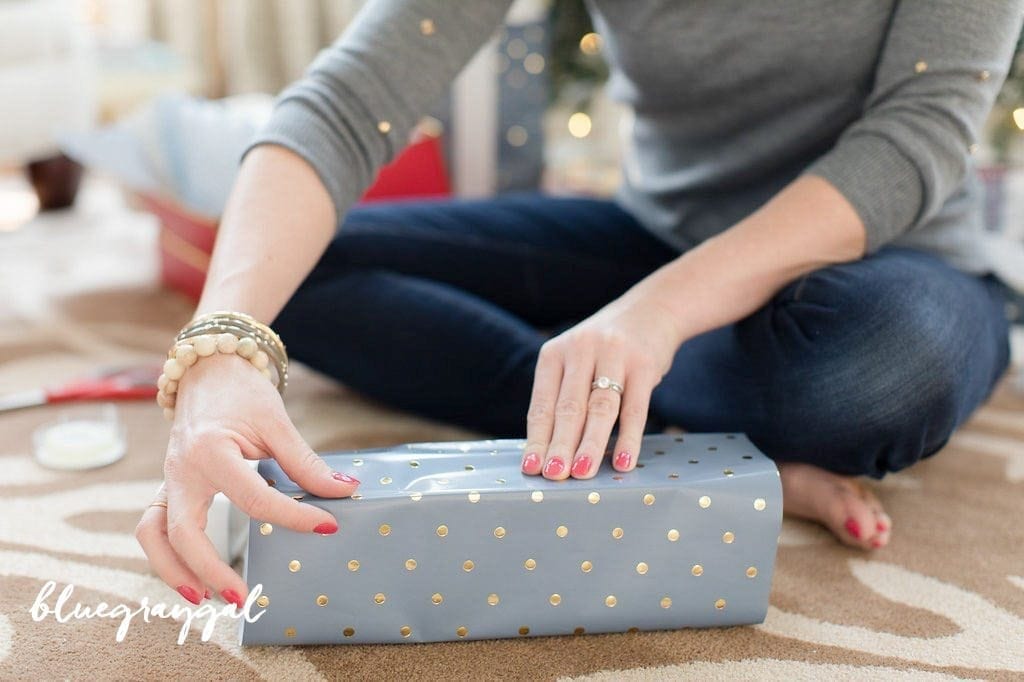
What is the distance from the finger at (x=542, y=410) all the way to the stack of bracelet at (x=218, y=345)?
0.18m

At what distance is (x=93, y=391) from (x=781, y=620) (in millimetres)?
804

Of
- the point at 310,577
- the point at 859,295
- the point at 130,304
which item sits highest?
the point at 859,295

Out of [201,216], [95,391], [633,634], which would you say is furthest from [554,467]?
[201,216]

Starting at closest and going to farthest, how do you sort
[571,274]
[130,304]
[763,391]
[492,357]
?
1. [763,391]
2. [492,357]
3. [571,274]
4. [130,304]

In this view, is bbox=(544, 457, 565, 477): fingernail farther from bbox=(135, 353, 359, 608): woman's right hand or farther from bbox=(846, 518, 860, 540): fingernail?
bbox=(846, 518, 860, 540): fingernail

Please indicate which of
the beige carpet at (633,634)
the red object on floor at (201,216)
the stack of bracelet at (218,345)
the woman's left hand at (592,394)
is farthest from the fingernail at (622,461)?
the red object on floor at (201,216)

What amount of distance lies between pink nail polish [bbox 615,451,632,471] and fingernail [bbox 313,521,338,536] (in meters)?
0.19

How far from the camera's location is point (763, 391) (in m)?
0.83

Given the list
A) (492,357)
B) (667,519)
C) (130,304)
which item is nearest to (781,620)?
(667,519)

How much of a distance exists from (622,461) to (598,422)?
0.03 m

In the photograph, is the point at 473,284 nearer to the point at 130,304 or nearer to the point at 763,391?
the point at 763,391

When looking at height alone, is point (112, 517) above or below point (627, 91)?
below

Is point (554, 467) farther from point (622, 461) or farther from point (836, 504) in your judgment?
point (836, 504)

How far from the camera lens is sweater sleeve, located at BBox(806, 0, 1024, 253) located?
0.78m
